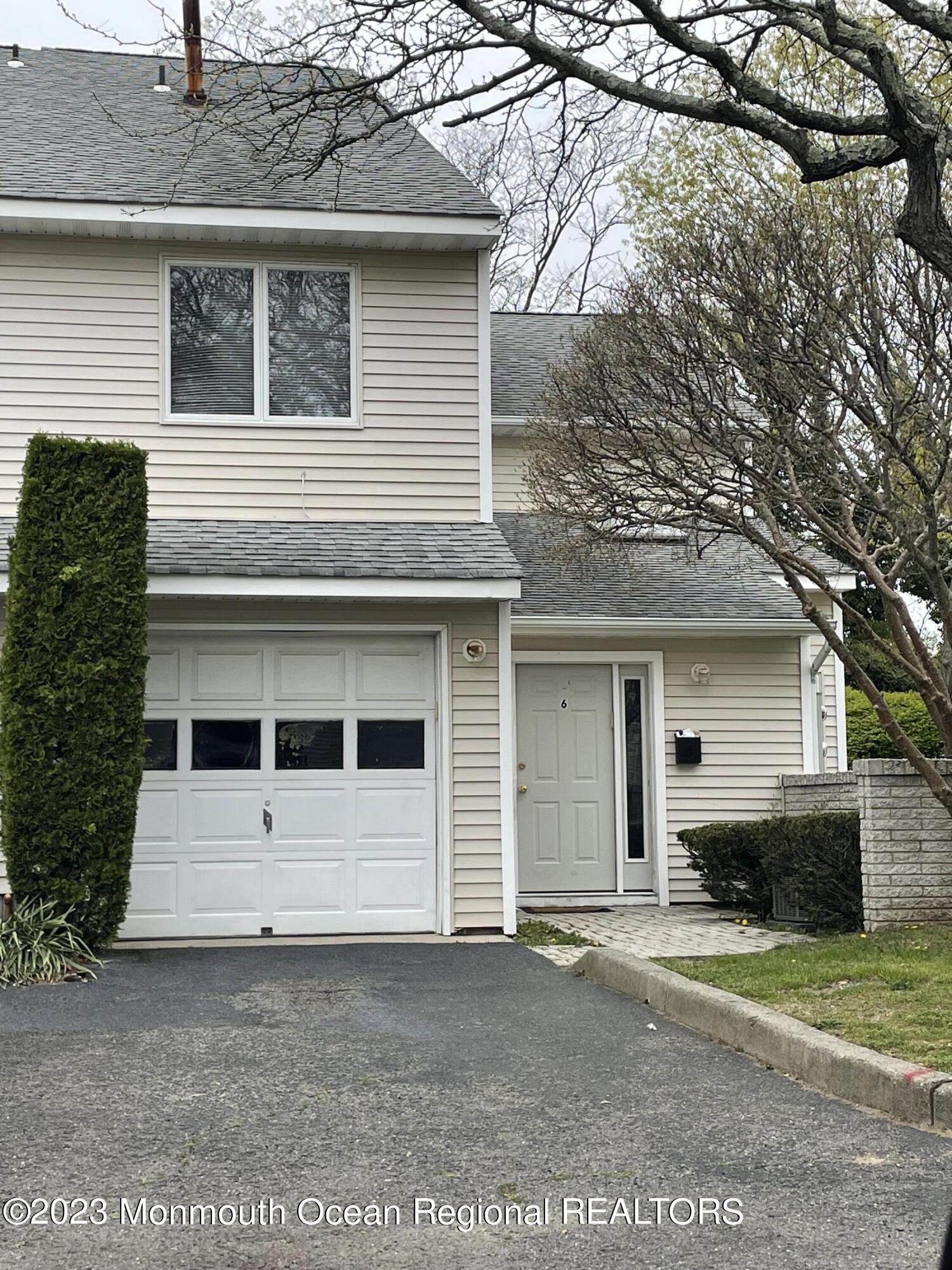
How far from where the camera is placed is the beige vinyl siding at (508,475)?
15.4 meters

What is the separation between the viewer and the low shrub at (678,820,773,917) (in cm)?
1236

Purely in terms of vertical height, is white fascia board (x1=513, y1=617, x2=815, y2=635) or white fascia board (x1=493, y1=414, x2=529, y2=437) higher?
white fascia board (x1=493, y1=414, x2=529, y2=437)

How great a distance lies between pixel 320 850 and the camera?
11.2 metres

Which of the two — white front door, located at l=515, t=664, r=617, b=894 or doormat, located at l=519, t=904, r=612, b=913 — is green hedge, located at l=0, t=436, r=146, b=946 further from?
white front door, located at l=515, t=664, r=617, b=894

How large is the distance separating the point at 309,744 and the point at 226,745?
650 millimetres

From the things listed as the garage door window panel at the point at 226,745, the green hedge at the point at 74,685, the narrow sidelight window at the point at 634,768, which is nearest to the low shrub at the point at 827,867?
the narrow sidelight window at the point at 634,768

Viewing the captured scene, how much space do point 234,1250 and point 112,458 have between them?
660cm

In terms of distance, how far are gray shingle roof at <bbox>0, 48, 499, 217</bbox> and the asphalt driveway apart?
230 inches

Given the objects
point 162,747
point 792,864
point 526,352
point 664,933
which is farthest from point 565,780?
point 526,352

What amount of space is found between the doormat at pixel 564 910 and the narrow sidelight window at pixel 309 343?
16.3 ft

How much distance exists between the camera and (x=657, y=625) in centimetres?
1348

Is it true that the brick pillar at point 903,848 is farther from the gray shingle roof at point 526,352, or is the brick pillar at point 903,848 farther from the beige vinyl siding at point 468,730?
the gray shingle roof at point 526,352

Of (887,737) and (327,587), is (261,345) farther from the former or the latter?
(887,737)

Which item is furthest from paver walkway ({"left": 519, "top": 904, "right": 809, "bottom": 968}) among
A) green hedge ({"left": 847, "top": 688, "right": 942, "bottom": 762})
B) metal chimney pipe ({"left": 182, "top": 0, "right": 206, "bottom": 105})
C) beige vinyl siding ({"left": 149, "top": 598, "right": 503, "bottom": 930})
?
metal chimney pipe ({"left": 182, "top": 0, "right": 206, "bottom": 105})
